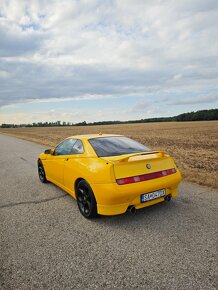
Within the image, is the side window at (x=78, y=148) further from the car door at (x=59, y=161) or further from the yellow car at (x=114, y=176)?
the car door at (x=59, y=161)

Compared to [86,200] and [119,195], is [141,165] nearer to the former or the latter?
[119,195]

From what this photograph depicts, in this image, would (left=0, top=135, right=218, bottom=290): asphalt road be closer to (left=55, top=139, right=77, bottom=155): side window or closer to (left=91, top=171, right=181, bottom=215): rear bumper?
(left=91, top=171, right=181, bottom=215): rear bumper

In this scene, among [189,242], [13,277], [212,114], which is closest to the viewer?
[13,277]

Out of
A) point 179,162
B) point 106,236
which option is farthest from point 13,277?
point 179,162

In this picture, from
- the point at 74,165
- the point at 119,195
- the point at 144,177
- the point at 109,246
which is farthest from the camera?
the point at 74,165

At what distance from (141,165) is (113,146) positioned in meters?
0.82

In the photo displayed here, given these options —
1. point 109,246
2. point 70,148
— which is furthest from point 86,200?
point 70,148

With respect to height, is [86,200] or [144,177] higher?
[144,177]

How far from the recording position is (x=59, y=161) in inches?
187

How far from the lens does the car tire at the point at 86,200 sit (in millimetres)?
3584

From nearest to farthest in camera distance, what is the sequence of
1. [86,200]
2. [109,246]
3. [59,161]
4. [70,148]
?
[109,246]
[86,200]
[70,148]
[59,161]

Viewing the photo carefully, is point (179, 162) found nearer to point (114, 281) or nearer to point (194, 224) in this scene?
point (194, 224)

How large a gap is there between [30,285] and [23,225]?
1.42 m

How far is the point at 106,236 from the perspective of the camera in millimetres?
3197
